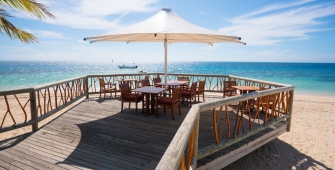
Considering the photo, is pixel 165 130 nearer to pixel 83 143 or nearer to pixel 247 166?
pixel 83 143

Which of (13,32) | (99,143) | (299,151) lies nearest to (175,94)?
(99,143)

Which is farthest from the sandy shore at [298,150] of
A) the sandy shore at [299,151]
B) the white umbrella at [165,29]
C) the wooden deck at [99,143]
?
the white umbrella at [165,29]

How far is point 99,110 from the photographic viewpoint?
5504mm

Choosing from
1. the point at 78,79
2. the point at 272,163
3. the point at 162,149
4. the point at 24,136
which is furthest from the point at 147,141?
the point at 78,79

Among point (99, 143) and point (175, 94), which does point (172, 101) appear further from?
point (99, 143)

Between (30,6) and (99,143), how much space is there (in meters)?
3.70

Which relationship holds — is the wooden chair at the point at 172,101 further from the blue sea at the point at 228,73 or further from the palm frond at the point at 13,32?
the blue sea at the point at 228,73

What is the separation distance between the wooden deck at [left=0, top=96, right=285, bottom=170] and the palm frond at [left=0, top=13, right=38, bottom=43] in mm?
2357

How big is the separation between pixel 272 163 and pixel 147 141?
11.0 feet

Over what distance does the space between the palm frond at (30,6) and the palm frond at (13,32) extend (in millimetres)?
599

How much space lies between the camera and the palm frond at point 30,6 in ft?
13.4

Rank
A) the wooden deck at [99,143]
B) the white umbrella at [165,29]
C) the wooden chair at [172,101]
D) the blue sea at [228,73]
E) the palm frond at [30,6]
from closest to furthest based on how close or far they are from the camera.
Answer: the wooden deck at [99,143]
the white umbrella at [165,29]
the palm frond at [30,6]
the wooden chair at [172,101]
the blue sea at [228,73]

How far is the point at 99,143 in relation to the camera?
11.1 ft

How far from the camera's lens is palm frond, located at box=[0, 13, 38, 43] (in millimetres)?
4512
